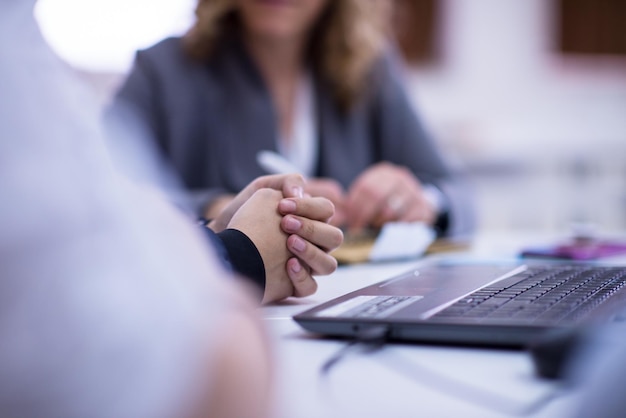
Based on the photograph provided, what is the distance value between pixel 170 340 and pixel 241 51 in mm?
1216

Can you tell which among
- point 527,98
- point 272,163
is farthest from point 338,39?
point 527,98

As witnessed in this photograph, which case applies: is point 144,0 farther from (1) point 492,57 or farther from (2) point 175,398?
(2) point 175,398

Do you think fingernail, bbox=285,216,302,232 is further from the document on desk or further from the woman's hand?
the woman's hand

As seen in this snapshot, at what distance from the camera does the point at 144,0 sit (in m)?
2.13

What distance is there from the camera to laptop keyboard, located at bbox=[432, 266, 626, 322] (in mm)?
444

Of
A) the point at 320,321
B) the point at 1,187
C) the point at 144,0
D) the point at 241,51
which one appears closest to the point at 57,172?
the point at 1,187

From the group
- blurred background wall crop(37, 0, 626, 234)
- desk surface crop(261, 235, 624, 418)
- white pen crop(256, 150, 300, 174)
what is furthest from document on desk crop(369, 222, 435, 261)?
blurred background wall crop(37, 0, 626, 234)

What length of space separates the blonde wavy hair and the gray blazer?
34mm

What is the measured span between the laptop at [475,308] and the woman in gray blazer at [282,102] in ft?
1.91

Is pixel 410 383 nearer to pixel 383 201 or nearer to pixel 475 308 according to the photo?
pixel 475 308

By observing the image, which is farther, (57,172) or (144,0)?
(144,0)

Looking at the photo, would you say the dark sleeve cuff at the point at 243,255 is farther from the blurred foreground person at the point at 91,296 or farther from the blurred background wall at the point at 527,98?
the blurred background wall at the point at 527,98

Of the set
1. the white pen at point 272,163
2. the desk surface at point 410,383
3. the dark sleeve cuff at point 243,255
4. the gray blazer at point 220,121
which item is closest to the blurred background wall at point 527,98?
the gray blazer at point 220,121

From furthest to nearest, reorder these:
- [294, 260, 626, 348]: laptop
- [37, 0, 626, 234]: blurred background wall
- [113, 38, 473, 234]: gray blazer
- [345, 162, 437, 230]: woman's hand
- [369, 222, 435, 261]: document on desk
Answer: [37, 0, 626, 234]: blurred background wall < [113, 38, 473, 234]: gray blazer < [345, 162, 437, 230]: woman's hand < [369, 222, 435, 261]: document on desk < [294, 260, 626, 348]: laptop
